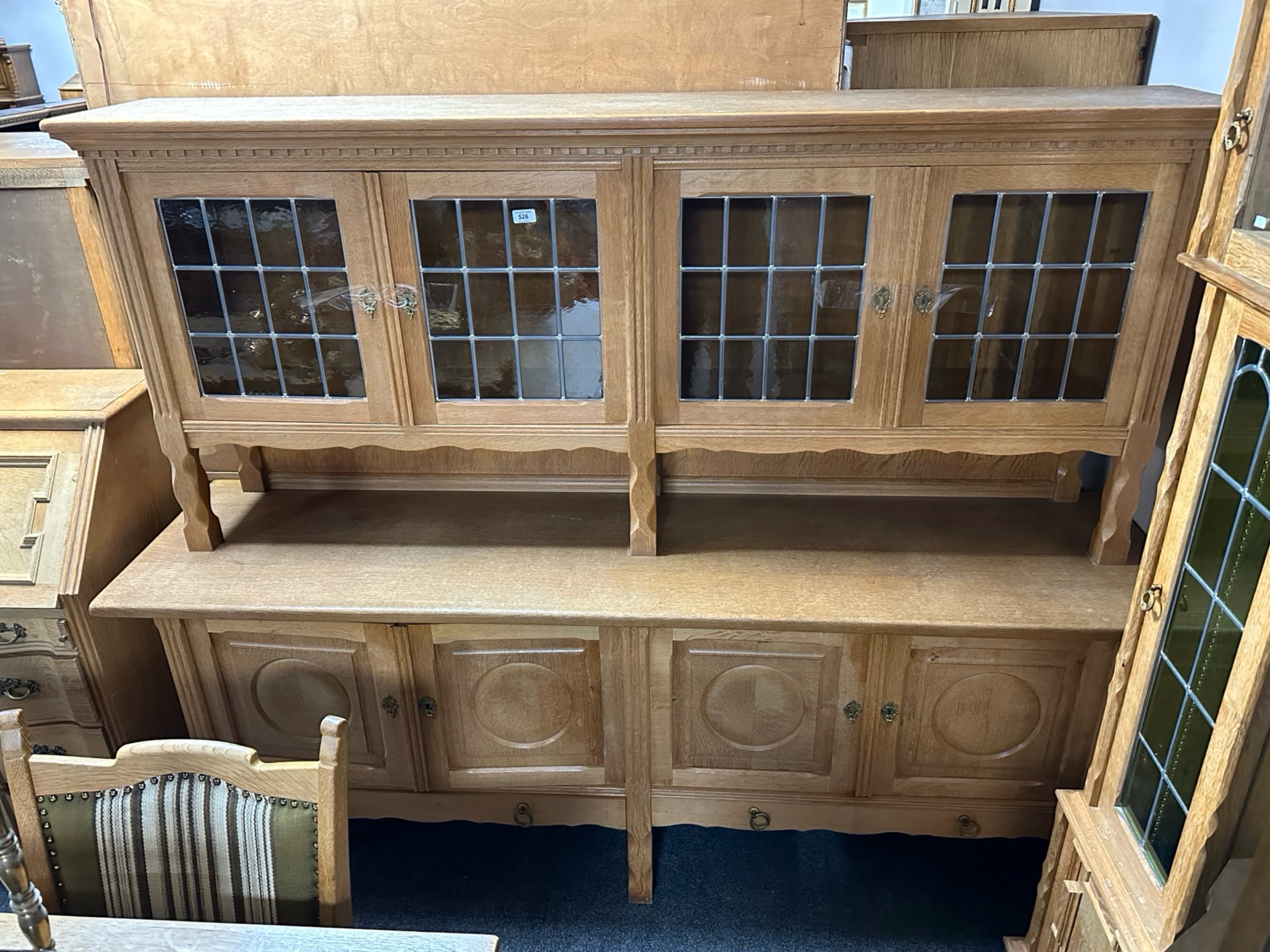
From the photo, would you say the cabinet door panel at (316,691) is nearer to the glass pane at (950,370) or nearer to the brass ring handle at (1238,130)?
the glass pane at (950,370)

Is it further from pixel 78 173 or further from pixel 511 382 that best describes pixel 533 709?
pixel 78 173

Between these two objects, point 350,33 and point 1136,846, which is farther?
point 350,33

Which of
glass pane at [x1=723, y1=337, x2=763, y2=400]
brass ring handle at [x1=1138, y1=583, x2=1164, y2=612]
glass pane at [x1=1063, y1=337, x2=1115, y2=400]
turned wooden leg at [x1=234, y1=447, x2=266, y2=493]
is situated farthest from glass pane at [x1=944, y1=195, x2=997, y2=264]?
turned wooden leg at [x1=234, y1=447, x2=266, y2=493]

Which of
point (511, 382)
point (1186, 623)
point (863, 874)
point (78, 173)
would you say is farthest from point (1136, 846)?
point (78, 173)

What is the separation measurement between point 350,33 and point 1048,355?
4.68 ft

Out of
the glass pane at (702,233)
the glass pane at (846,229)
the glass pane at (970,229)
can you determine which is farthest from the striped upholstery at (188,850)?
the glass pane at (970,229)

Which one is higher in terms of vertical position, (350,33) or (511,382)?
(350,33)

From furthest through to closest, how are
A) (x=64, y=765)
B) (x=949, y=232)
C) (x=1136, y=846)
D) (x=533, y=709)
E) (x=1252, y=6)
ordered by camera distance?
(x=533, y=709) < (x=949, y=232) < (x=1136, y=846) < (x=64, y=765) < (x=1252, y=6)

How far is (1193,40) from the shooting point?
1597 millimetres

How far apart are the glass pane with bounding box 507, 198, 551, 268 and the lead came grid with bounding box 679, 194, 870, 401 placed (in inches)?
8.4

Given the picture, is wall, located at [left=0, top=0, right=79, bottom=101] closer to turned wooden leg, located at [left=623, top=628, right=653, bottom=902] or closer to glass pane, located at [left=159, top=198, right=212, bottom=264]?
glass pane, located at [left=159, top=198, right=212, bottom=264]

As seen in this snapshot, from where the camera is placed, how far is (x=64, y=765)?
1204 mm

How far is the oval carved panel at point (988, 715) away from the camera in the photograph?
5.68 ft

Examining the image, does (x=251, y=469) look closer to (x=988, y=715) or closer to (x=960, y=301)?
(x=960, y=301)
